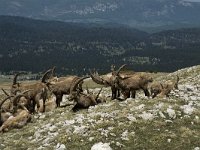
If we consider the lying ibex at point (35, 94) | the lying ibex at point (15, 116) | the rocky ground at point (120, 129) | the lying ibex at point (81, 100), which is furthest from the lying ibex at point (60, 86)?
the rocky ground at point (120, 129)

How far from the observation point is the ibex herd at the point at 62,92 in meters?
24.3

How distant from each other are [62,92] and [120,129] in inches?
431

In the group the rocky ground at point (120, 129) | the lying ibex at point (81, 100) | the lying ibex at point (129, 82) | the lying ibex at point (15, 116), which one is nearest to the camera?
the rocky ground at point (120, 129)

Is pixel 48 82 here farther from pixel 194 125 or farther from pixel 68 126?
pixel 194 125

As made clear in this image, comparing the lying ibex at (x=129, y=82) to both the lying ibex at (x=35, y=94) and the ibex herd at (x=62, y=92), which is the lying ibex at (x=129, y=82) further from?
the lying ibex at (x=35, y=94)

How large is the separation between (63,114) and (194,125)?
24.3 ft

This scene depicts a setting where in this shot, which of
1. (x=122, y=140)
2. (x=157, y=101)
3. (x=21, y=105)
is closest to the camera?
(x=122, y=140)

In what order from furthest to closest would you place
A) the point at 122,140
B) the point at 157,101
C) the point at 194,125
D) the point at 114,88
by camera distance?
the point at 114,88 → the point at 157,101 → the point at 194,125 → the point at 122,140

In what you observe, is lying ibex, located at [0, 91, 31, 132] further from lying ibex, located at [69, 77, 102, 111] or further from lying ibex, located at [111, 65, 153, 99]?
lying ibex, located at [111, 65, 153, 99]

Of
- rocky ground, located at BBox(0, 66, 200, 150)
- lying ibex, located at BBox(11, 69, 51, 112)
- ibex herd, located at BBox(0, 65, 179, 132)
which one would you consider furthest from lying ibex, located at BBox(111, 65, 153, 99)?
lying ibex, located at BBox(11, 69, 51, 112)

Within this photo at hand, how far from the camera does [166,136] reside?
62.8 feet

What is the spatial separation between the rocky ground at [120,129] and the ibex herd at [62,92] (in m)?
1.23

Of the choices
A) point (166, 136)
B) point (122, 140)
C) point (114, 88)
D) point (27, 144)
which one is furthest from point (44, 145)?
point (114, 88)

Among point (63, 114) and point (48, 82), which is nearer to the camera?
point (63, 114)
